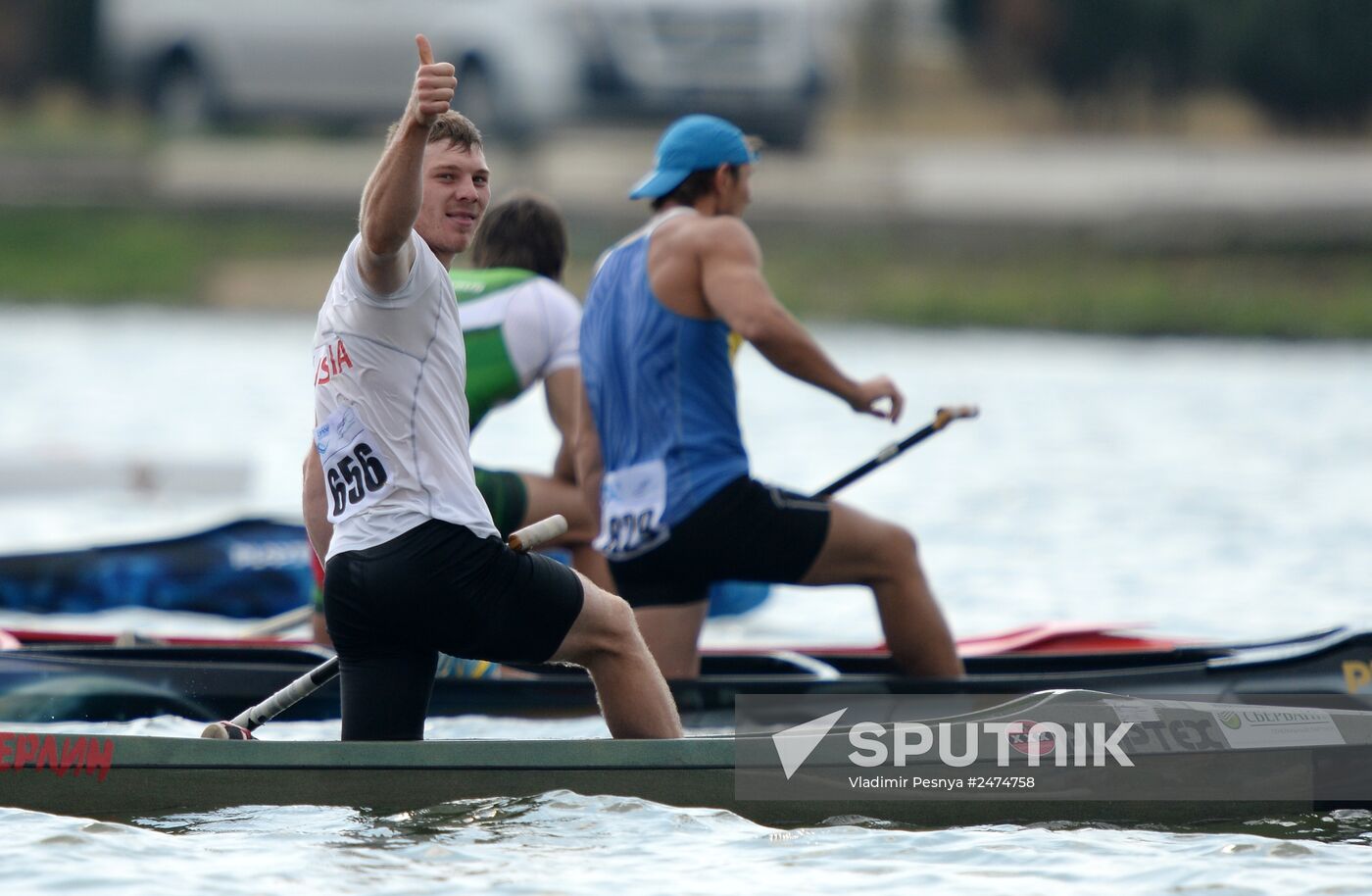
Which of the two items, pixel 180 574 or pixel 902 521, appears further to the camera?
pixel 902 521

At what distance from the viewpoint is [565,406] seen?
690cm

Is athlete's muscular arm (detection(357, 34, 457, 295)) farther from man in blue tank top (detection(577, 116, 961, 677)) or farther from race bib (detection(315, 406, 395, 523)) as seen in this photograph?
man in blue tank top (detection(577, 116, 961, 677))

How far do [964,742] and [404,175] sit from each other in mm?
2213

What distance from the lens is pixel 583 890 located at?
5184 millimetres

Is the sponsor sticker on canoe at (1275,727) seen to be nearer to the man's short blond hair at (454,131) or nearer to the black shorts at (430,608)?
the black shorts at (430,608)

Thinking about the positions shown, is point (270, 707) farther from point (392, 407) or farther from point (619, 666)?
point (392, 407)

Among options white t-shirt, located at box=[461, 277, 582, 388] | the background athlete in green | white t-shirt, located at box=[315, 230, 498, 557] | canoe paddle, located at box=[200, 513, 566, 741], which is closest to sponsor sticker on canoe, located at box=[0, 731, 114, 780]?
canoe paddle, located at box=[200, 513, 566, 741]

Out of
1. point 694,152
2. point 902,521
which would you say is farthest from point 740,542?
point 902,521

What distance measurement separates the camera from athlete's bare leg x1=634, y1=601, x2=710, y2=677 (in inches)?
257

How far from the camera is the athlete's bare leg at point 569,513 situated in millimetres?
6824

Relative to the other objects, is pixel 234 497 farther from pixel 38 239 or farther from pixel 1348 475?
pixel 38 239

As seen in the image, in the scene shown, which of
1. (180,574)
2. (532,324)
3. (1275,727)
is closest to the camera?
(1275,727)

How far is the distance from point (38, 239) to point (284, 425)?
289 inches

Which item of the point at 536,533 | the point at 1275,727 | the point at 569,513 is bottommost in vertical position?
the point at 1275,727
